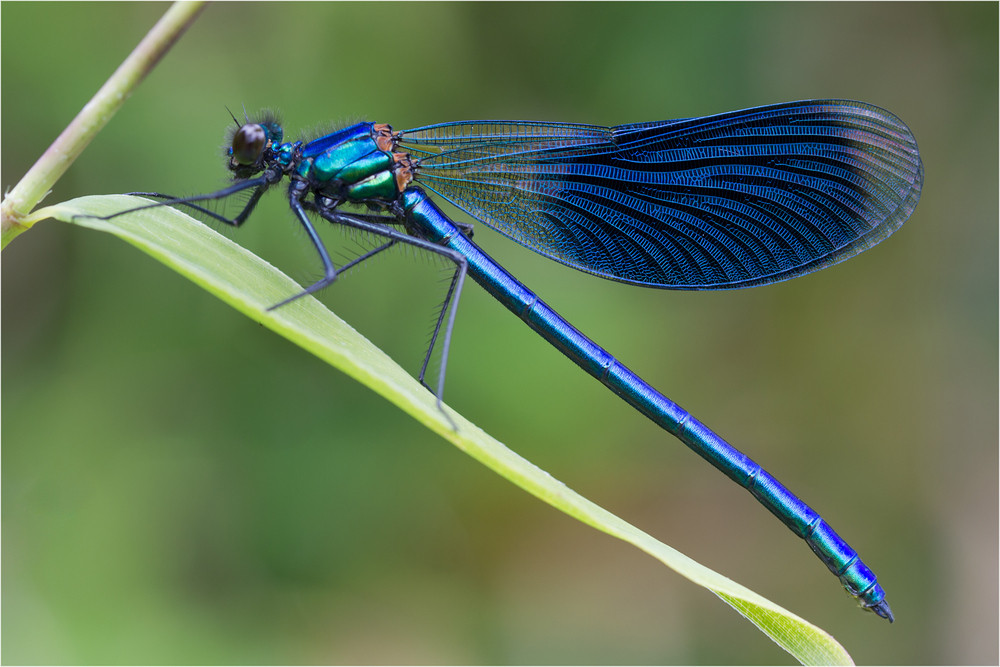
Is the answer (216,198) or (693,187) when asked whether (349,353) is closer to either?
(216,198)

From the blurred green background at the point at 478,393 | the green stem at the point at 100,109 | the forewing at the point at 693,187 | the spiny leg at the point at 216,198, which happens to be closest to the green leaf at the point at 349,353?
the green stem at the point at 100,109

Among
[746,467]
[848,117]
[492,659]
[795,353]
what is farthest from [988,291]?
[492,659]

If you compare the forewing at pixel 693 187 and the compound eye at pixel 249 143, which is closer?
the compound eye at pixel 249 143

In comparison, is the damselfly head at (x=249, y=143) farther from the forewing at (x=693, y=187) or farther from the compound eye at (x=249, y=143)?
the forewing at (x=693, y=187)

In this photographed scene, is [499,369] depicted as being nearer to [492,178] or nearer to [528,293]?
[528,293]

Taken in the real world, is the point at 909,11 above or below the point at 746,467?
above

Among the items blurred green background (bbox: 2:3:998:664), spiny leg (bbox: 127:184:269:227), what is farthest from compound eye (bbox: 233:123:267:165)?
blurred green background (bbox: 2:3:998:664)

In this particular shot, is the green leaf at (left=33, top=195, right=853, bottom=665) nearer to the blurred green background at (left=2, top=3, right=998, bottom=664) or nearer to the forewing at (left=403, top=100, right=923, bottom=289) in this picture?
the blurred green background at (left=2, top=3, right=998, bottom=664)
